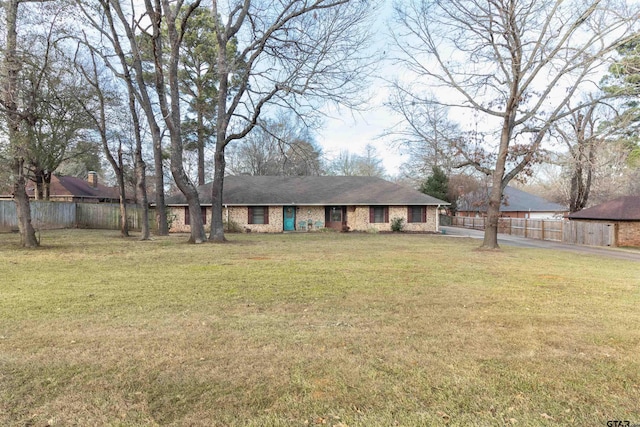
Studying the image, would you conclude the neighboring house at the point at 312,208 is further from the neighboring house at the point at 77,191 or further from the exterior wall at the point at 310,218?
the neighboring house at the point at 77,191

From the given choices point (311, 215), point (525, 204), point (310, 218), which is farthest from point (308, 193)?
point (525, 204)

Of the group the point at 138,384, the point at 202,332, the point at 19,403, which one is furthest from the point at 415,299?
the point at 19,403

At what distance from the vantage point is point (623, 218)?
20.5 m

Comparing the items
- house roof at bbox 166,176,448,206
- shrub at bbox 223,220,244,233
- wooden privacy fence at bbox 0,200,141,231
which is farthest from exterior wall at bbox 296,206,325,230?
wooden privacy fence at bbox 0,200,141,231

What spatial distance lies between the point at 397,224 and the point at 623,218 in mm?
12559

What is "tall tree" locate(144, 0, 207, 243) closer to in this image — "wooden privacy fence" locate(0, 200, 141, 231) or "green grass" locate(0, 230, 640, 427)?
"green grass" locate(0, 230, 640, 427)

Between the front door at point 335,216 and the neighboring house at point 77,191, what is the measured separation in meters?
25.0

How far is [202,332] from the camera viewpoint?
4543mm

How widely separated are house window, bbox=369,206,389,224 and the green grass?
55.3ft

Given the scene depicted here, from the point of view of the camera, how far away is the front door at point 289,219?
25.0 metres

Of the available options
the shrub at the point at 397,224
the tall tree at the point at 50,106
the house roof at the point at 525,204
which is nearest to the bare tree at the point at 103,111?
the tall tree at the point at 50,106

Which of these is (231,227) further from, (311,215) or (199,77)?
(199,77)

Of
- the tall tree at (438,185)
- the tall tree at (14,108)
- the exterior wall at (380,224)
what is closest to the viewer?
the tall tree at (14,108)

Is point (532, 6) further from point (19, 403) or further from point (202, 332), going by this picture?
point (19, 403)
